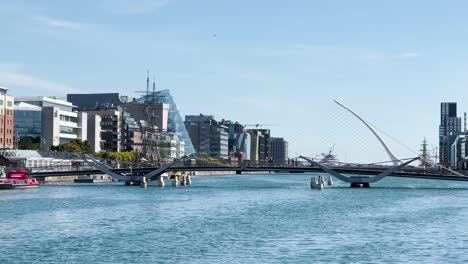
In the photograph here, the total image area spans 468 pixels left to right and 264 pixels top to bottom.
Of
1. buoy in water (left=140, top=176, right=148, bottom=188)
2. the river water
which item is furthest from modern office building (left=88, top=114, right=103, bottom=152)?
the river water

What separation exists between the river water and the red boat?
22947 millimetres

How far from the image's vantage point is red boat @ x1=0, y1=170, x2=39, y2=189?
10225 centimetres

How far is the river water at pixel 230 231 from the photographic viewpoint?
131 feet

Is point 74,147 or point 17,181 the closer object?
point 17,181

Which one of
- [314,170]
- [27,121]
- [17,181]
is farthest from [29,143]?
[314,170]

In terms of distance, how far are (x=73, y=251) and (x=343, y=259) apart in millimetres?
11107

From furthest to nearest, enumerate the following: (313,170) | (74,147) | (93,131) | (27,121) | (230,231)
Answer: (93,131), (27,121), (74,147), (313,170), (230,231)

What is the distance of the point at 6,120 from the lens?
15162 centimetres

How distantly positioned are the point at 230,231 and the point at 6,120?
350 ft

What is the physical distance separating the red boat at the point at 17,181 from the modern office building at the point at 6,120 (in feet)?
143

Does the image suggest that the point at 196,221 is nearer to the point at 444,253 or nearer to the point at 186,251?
the point at 186,251

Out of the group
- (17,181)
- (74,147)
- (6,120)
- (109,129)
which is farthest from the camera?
(109,129)

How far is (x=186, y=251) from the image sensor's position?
136 feet

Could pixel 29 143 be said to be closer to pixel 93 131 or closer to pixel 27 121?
pixel 27 121
